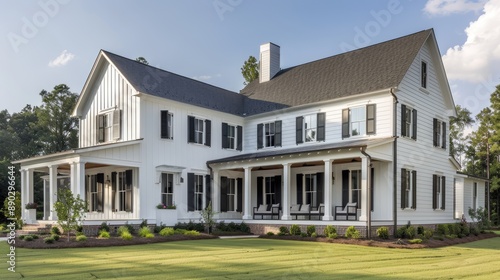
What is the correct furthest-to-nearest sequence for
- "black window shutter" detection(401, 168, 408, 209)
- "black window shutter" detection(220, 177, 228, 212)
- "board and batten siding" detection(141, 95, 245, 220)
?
"black window shutter" detection(220, 177, 228, 212) < "board and batten siding" detection(141, 95, 245, 220) < "black window shutter" detection(401, 168, 408, 209)

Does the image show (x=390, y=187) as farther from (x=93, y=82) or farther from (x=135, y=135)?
(x=93, y=82)

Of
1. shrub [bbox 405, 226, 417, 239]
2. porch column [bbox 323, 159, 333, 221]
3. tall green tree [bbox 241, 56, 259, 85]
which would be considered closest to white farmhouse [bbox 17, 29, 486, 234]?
porch column [bbox 323, 159, 333, 221]

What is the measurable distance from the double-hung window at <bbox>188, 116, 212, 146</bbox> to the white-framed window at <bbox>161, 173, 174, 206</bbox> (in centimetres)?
217

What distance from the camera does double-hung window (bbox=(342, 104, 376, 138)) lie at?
2053cm

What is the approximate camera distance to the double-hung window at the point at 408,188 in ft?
66.4

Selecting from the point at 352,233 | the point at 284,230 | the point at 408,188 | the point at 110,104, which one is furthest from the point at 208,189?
the point at 408,188

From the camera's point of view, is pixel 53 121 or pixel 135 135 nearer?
pixel 135 135

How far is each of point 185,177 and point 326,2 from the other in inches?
411

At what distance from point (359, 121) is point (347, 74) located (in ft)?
10.7

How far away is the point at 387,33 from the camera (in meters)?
24.5

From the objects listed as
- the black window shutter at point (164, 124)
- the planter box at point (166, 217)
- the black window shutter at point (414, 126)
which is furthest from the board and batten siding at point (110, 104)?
the black window shutter at point (414, 126)

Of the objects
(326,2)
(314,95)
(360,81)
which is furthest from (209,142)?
(326,2)

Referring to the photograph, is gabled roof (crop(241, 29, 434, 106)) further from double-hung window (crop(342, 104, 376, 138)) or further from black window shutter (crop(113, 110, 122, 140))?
black window shutter (crop(113, 110, 122, 140))

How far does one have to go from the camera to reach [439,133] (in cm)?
2384
